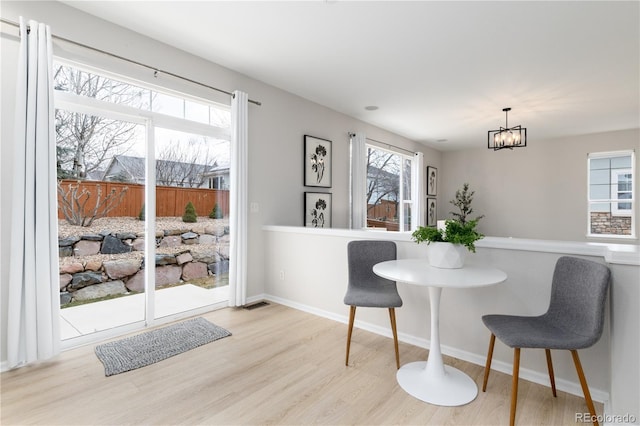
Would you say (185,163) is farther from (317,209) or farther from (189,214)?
(317,209)

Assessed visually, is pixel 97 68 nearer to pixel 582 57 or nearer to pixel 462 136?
pixel 582 57

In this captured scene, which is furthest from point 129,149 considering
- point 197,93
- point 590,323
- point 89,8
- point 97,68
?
point 590,323

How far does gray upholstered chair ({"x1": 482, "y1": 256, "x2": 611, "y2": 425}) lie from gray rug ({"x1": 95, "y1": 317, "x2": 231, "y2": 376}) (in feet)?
7.26

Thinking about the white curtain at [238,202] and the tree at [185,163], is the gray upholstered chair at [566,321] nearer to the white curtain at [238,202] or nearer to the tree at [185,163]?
the white curtain at [238,202]

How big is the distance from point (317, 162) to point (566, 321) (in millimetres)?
3375

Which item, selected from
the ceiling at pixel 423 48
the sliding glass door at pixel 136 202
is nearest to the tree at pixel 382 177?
the ceiling at pixel 423 48

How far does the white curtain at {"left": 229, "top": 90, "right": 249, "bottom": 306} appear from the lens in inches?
136

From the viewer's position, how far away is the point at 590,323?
166 cm

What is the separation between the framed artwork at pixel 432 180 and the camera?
7309 mm

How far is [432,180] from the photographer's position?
7.50 m

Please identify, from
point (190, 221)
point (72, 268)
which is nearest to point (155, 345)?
point (72, 268)

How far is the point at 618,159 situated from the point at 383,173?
14.0 feet

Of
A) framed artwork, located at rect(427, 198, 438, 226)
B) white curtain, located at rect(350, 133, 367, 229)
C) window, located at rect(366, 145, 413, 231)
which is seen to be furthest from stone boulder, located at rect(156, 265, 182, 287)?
framed artwork, located at rect(427, 198, 438, 226)

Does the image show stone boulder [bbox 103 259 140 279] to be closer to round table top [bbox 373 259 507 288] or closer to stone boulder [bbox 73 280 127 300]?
stone boulder [bbox 73 280 127 300]
